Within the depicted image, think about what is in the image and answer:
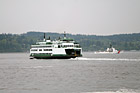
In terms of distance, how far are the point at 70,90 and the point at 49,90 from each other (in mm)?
2601

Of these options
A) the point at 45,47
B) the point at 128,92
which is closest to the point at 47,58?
the point at 45,47

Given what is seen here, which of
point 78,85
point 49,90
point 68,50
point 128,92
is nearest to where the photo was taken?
point 128,92

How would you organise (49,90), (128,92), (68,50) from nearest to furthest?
(128,92)
(49,90)
(68,50)

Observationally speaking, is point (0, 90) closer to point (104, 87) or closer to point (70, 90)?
point (70, 90)

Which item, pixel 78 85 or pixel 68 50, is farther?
pixel 68 50

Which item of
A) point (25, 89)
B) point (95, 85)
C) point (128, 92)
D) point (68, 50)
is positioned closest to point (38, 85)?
point (25, 89)

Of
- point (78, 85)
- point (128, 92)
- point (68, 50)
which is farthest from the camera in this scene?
point (68, 50)

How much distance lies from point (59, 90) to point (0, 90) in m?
7.35

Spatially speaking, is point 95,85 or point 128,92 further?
point 95,85

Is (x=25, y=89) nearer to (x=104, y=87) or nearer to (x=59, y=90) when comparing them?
(x=59, y=90)

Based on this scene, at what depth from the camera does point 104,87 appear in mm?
45656

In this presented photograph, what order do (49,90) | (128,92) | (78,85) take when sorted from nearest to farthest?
1. (128,92)
2. (49,90)
3. (78,85)

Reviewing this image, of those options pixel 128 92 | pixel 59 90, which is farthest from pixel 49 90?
pixel 128 92

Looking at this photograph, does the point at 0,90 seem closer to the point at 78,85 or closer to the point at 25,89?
the point at 25,89
